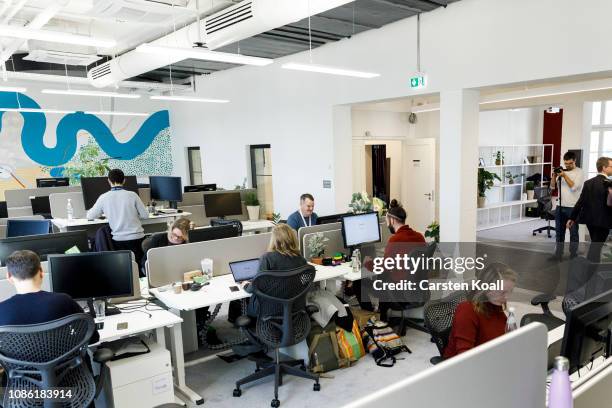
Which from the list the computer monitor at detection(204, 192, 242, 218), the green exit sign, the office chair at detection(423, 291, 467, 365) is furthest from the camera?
the computer monitor at detection(204, 192, 242, 218)

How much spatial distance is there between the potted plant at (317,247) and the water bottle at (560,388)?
10.9 feet

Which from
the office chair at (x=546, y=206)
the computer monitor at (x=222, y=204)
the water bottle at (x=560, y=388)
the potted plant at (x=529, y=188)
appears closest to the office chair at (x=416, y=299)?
the water bottle at (x=560, y=388)

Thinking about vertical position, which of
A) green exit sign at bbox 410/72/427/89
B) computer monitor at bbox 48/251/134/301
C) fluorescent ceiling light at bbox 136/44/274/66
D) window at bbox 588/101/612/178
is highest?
fluorescent ceiling light at bbox 136/44/274/66

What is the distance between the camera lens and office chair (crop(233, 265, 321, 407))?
119 inches

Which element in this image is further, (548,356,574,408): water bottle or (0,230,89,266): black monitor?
(0,230,89,266): black monitor

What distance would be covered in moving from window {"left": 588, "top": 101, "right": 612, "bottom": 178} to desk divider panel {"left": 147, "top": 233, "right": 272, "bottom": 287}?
9.17 metres

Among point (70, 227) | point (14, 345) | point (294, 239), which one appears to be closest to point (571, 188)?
point (294, 239)

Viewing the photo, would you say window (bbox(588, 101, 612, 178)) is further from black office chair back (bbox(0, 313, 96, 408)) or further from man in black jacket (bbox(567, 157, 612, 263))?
black office chair back (bbox(0, 313, 96, 408))

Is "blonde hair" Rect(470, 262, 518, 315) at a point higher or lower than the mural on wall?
lower

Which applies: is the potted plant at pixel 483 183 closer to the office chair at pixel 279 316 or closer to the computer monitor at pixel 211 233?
the computer monitor at pixel 211 233

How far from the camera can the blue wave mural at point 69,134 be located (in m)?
9.34

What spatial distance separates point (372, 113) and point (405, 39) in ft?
7.08

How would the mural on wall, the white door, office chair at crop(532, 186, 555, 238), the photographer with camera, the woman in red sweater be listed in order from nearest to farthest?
the woman in red sweater → the photographer with camera → the white door → office chair at crop(532, 186, 555, 238) → the mural on wall

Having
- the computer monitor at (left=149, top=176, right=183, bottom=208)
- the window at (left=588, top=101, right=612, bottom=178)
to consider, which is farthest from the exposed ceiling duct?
the window at (left=588, top=101, right=612, bottom=178)
